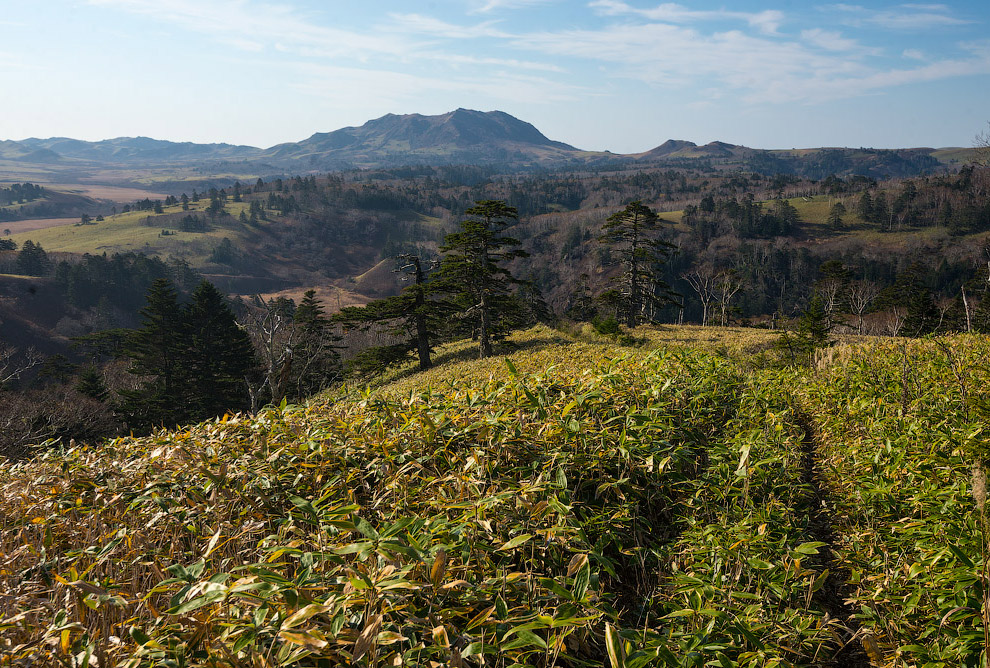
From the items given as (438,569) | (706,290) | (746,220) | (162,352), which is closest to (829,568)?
(438,569)

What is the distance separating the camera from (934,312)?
51.1 m

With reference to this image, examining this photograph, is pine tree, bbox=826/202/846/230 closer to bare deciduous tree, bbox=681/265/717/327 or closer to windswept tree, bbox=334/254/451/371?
bare deciduous tree, bbox=681/265/717/327

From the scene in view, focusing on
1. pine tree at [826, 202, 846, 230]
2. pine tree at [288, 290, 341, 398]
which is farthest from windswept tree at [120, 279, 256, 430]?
pine tree at [826, 202, 846, 230]

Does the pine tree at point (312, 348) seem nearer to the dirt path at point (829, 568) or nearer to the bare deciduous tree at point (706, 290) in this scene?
the bare deciduous tree at point (706, 290)

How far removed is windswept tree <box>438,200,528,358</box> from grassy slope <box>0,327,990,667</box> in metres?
22.4

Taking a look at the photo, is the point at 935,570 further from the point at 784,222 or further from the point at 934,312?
the point at 784,222

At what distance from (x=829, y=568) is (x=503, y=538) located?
2.66m

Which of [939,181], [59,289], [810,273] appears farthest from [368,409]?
[939,181]

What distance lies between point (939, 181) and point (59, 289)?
23626 cm

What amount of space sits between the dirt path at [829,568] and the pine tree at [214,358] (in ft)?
138

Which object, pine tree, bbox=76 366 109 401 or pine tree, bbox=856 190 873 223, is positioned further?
pine tree, bbox=856 190 873 223

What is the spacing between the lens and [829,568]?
380 cm

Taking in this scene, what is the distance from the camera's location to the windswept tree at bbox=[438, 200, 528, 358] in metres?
27.3

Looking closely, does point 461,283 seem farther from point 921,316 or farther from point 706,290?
point 921,316
